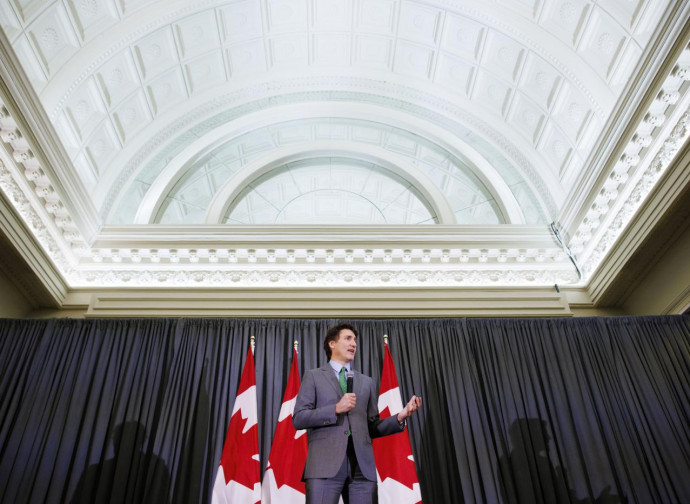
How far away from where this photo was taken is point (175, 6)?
23.0ft

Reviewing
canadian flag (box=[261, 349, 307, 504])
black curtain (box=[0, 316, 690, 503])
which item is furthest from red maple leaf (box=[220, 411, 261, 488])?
black curtain (box=[0, 316, 690, 503])

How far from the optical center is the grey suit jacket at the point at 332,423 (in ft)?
9.19

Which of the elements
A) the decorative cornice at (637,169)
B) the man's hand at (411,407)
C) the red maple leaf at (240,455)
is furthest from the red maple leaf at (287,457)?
the decorative cornice at (637,169)

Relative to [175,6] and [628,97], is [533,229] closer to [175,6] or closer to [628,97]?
[628,97]

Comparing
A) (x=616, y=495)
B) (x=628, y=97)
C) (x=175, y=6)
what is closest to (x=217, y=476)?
(x=616, y=495)

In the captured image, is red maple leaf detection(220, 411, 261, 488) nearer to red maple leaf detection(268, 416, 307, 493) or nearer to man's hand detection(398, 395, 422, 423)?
red maple leaf detection(268, 416, 307, 493)

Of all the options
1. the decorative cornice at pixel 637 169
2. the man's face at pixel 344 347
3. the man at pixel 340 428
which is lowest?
the man at pixel 340 428

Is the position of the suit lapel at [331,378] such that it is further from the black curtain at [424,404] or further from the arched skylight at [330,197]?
the arched skylight at [330,197]

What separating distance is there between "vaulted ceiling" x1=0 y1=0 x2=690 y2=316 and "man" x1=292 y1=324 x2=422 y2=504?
327cm

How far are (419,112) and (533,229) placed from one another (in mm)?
2721

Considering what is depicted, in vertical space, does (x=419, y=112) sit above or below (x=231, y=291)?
above

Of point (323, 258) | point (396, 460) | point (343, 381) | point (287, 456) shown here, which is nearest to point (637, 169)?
point (323, 258)

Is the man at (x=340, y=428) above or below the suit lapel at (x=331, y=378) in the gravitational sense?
below

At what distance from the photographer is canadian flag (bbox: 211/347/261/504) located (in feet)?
15.3
